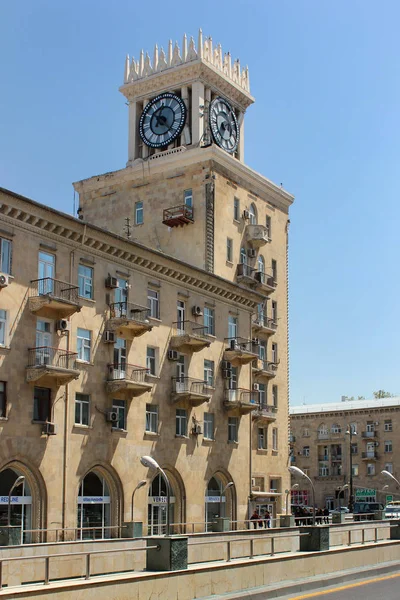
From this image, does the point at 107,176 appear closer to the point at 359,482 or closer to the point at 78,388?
the point at 78,388

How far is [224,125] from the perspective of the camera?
2279 inches

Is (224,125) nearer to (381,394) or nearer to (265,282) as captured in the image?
(265,282)

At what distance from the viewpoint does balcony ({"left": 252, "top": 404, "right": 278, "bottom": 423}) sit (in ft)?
173

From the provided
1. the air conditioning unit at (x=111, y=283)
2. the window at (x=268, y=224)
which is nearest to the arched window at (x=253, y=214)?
the window at (x=268, y=224)

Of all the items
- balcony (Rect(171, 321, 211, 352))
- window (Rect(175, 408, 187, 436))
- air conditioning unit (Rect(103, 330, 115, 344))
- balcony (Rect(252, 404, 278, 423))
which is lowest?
window (Rect(175, 408, 187, 436))

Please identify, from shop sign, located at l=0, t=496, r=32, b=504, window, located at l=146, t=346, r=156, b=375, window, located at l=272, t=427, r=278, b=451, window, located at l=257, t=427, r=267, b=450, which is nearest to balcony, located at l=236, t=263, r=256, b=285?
window, located at l=257, t=427, r=267, b=450

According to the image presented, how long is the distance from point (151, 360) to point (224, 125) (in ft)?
73.6

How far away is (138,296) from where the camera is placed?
40.8m

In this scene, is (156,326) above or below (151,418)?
above

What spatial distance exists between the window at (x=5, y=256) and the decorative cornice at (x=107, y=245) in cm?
88

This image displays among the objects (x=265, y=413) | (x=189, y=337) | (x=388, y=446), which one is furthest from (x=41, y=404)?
(x=388, y=446)

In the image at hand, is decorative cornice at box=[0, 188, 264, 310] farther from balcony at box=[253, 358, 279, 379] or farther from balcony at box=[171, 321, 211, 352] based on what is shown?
balcony at box=[253, 358, 279, 379]

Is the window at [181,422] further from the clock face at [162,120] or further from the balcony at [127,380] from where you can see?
the clock face at [162,120]

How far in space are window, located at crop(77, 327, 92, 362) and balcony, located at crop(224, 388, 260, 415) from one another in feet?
37.7
